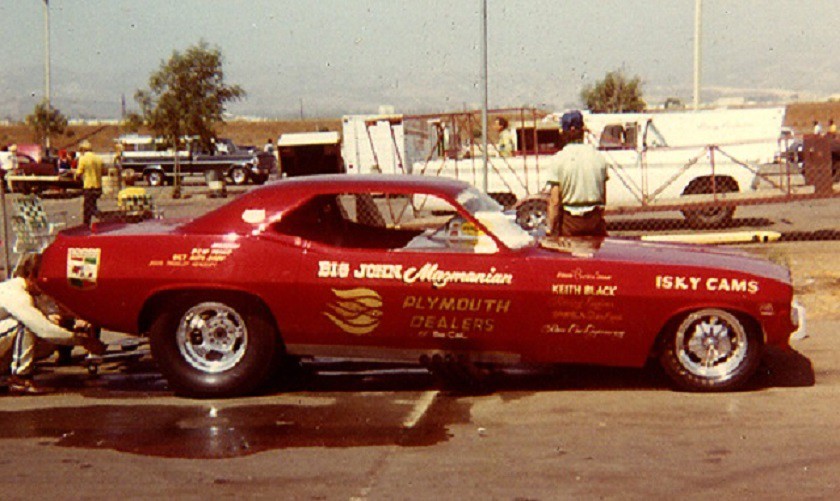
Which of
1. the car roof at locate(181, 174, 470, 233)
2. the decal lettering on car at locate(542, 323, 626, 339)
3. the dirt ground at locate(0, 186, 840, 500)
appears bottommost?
the dirt ground at locate(0, 186, 840, 500)

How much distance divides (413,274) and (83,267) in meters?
2.19

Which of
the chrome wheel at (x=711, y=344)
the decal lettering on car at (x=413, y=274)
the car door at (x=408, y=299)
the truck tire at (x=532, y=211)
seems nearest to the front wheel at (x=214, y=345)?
the car door at (x=408, y=299)

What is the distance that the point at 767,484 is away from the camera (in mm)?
5312

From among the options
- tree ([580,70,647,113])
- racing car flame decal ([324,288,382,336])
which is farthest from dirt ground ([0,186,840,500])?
tree ([580,70,647,113])

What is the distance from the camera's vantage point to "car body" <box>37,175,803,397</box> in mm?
6988

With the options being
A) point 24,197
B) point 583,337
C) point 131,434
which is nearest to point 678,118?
point 24,197

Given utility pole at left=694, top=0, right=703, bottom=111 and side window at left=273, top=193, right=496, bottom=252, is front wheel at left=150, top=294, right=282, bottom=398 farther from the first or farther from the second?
utility pole at left=694, top=0, right=703, bottom=111

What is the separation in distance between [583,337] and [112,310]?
10.1 ft

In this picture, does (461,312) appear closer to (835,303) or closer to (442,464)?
(442,464)

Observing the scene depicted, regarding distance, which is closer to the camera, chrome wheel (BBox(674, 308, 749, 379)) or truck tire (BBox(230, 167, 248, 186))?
chrome wheel (BBox(674, 308, 749, 379))

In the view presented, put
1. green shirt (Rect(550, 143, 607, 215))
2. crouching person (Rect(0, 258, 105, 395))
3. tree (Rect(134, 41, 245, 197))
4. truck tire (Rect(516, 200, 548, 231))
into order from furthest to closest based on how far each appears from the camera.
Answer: tree (Rect(134, 41, 245, 197)) < truck tire (Rect(516, 200, 548, 231)) < green shirt (Rect(550, 143, 607, 215)) < crouching person (Rect(0, 258, 105, 395))

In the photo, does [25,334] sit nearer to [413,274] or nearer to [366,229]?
[366,229]

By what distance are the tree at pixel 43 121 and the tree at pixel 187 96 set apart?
2283 cm

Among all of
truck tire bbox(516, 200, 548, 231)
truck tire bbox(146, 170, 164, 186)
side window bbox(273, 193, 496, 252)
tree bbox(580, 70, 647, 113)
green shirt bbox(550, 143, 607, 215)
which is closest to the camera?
side window bbox(273, 193, 496, 252)
